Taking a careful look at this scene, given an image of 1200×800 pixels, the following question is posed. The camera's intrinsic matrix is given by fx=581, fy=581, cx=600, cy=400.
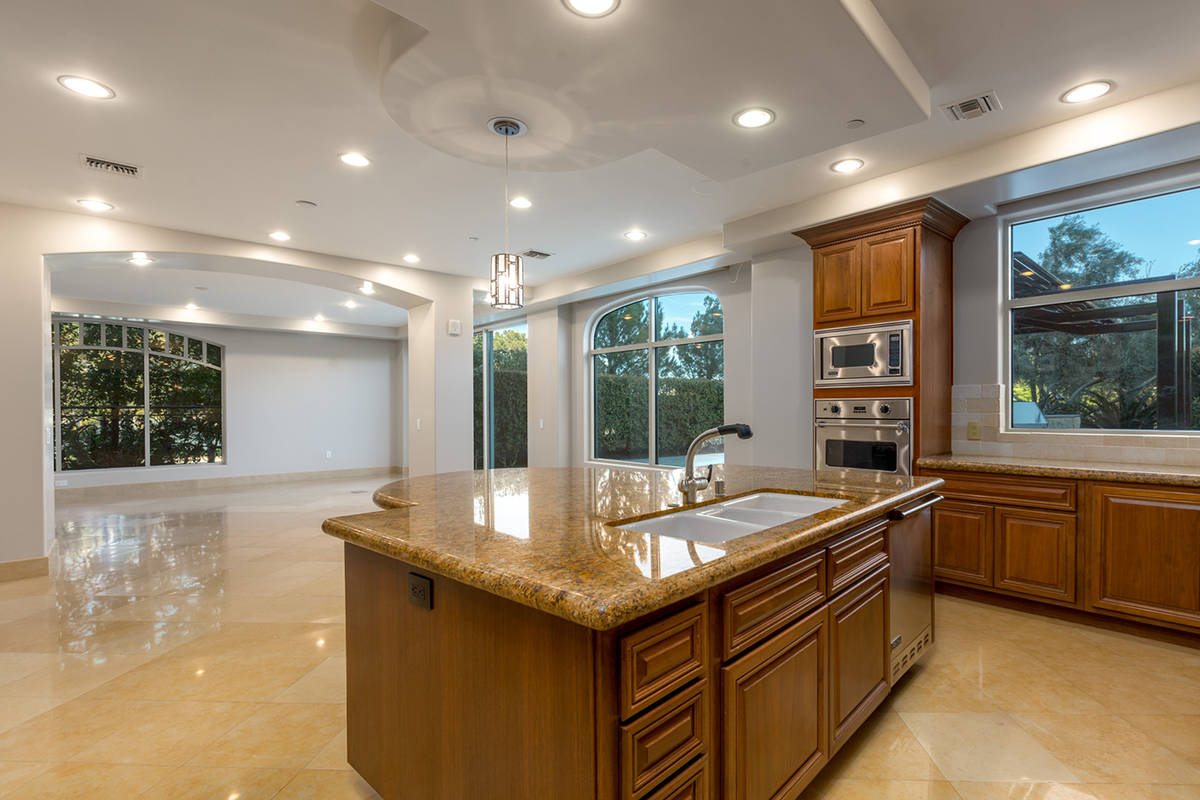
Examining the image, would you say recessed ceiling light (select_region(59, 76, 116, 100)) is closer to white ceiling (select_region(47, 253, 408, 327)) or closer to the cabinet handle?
white ceiling (select_region(47, 253, 408, 327))

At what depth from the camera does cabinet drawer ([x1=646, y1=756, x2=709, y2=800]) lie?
1172 millimetres

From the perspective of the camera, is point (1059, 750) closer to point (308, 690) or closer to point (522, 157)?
point (308, 690)

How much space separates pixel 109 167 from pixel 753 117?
3731 mm

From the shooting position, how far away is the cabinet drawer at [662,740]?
3.59 ft

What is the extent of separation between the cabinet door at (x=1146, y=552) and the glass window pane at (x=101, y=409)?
11.0 metres

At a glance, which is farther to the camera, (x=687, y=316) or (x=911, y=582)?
(x=687, y=316)

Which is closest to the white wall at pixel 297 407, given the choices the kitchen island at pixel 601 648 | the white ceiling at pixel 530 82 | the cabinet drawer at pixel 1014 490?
the white ceiling at pixel 530 82

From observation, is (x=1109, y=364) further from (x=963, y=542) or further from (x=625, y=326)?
(x=625, y=326)

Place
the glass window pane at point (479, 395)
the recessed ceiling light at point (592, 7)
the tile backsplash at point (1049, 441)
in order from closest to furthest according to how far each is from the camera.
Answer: the recessed ceiling light at point (592, 7), the tile backsplash at point (1049, 441), the glass window pane at point (479, 395)

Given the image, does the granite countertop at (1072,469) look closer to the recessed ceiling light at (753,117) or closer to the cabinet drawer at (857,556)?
the cabinet drawer at (857,556)

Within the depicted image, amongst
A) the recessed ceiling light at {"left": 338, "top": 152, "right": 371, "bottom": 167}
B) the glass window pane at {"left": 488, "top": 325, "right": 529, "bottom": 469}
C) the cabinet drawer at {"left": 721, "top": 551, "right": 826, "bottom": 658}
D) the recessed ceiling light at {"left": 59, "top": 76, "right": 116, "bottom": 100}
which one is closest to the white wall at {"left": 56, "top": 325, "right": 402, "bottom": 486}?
the glass window pane at {"left": 488, "top": 325, "right": 529, "bottom": 469}

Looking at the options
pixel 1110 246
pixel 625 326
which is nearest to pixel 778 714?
pixel 1110 246

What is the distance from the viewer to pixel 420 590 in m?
1.48

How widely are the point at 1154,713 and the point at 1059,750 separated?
61 centimetres
